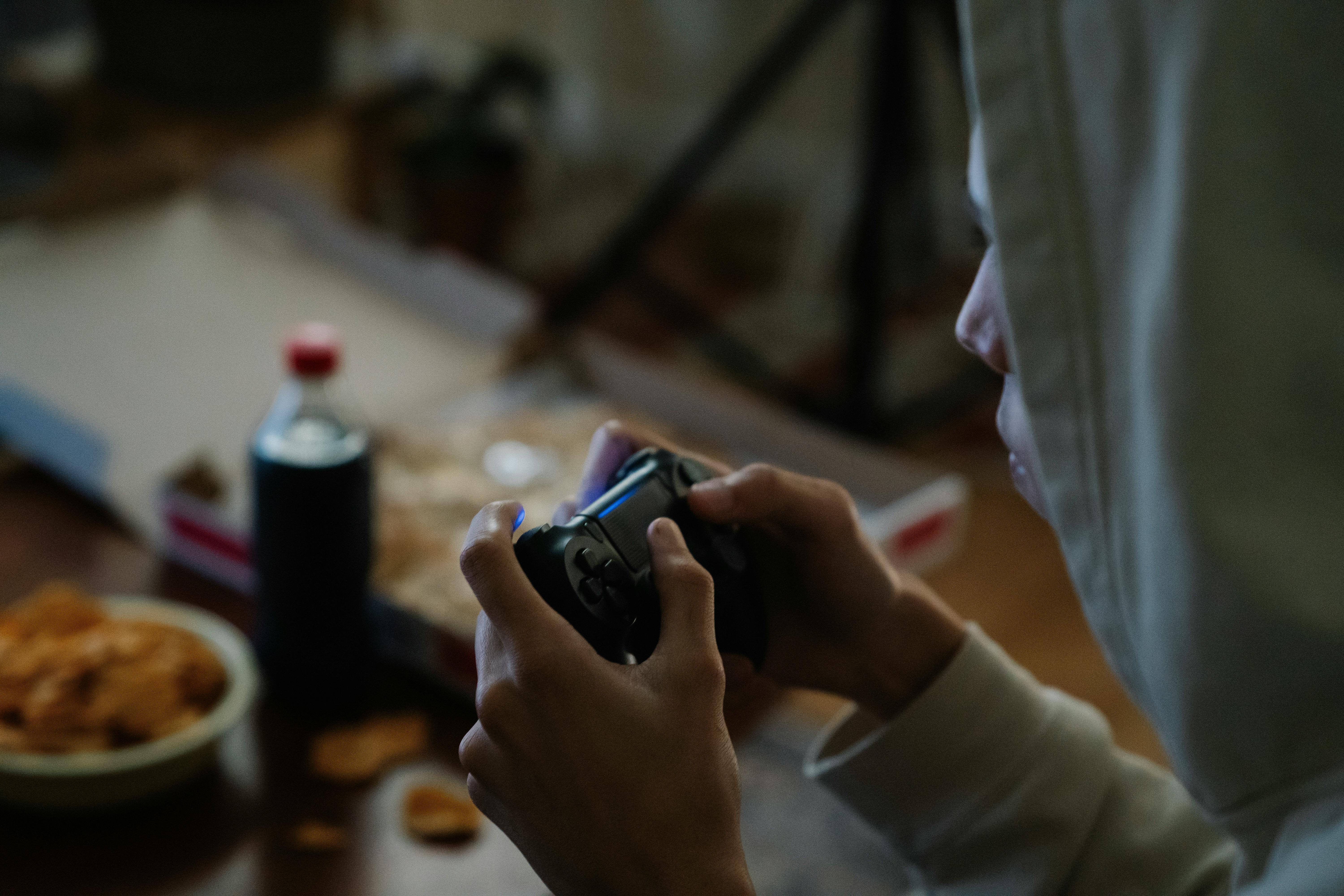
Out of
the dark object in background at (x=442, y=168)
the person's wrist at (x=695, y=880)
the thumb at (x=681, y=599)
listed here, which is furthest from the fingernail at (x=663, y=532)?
the dark object in background at (x=442, y=168)

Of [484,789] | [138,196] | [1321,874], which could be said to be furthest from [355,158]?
[1321,874]

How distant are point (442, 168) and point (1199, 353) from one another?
181 cm

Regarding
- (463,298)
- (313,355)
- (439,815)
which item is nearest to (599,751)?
(439,815)

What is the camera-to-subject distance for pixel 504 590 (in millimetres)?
447

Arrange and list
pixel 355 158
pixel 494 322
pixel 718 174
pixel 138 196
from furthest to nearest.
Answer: pixel 718 174, pixel 355 158, pixel 138 196, pixel 494 322

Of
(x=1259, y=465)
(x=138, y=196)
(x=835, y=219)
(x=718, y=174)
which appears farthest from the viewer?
(x=718, y=174)

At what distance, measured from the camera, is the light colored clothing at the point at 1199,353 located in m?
0.38

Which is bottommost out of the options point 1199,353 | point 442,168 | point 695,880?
point 442,168

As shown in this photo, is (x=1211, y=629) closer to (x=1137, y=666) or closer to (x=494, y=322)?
(x=1137, y=666)

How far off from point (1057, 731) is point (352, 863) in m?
0.37

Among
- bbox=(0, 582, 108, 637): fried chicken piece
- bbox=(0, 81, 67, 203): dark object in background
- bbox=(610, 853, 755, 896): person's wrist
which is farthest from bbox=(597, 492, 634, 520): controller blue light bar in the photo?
bbox=(0, 81, 67, 203): dark object in background

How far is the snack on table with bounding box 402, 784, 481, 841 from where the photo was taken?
0.68 metres

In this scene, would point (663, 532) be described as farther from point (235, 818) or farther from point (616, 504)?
point (235, 818)

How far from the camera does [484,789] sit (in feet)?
1.52
